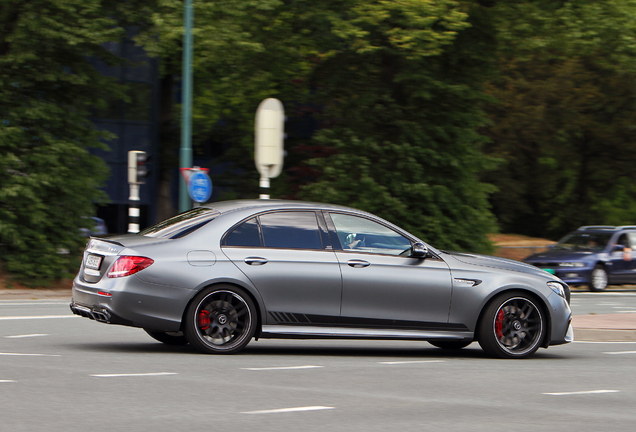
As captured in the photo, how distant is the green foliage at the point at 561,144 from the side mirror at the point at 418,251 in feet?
82.4

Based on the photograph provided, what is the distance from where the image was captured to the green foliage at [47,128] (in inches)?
812

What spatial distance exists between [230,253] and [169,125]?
2699cm

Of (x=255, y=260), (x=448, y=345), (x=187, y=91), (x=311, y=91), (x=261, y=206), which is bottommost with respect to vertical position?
(x=448, y=345)

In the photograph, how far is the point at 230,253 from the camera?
29.9 ft

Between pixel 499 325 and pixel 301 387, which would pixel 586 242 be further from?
pixel 301 387

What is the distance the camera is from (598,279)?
25469 mm

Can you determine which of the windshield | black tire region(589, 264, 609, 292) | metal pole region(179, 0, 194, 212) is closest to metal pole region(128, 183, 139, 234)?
metal pole region(179, 0, 194, 212)

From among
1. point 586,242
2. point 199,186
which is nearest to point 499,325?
point 199,186

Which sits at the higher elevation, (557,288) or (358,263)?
(358,263)

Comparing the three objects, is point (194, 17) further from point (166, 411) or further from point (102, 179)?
point (166, 411)

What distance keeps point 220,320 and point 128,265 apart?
3.27 ft

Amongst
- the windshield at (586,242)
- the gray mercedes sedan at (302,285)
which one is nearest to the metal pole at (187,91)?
the windshield at (586,242)

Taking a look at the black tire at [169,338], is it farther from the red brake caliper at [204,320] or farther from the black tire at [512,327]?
the black tire at [512,327]

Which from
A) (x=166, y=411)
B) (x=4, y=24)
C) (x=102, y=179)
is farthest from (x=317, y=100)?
(x=166, y=411)
